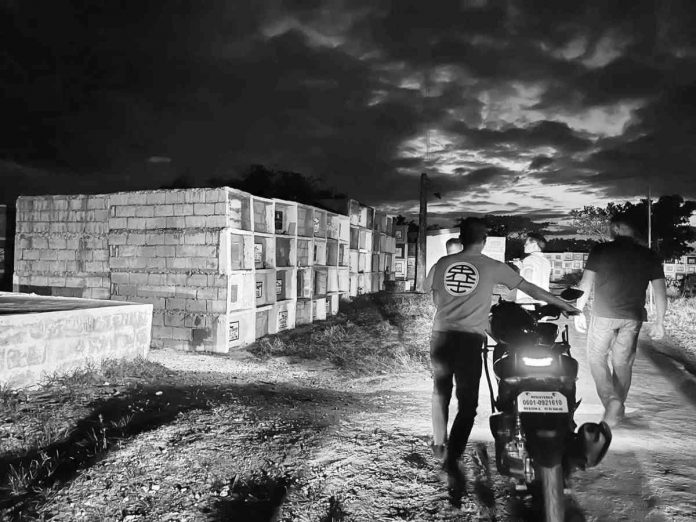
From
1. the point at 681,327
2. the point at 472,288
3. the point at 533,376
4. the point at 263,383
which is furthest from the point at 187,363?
the point at 681,327

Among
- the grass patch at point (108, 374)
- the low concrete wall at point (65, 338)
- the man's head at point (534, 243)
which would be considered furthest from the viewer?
the man's head at point (534, 243)

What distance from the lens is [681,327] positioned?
33.8 ft

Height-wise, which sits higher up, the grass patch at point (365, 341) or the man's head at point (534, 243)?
the man's head at point (534, 243)

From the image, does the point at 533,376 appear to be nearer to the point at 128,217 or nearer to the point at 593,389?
the point at 593,389

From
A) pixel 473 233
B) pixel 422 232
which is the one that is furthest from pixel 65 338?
pixel 422 232

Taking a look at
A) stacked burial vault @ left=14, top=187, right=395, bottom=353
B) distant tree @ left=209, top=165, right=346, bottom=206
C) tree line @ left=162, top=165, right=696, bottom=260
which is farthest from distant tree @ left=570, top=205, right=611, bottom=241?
stacked burial vault @ left=14, top=187, right=395, bottom=353

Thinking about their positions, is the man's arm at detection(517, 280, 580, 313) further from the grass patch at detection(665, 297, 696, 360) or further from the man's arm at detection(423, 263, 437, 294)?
the grass patch at detection(665, 297, 696, 360)

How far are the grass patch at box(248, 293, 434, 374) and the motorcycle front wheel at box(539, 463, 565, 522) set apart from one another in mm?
4254

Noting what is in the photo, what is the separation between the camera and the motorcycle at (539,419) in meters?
2.48

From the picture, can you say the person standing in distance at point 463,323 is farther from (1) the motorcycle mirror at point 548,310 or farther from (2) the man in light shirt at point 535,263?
(2) the man in light shirt at point 535,263

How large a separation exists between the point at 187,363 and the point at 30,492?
13.4ft

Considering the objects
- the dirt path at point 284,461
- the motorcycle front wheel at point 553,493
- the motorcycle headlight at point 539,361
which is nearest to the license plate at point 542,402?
the motorcycle headlight at point 539,361

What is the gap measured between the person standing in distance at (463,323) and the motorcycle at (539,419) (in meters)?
0.24

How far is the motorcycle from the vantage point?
2.48 meters
